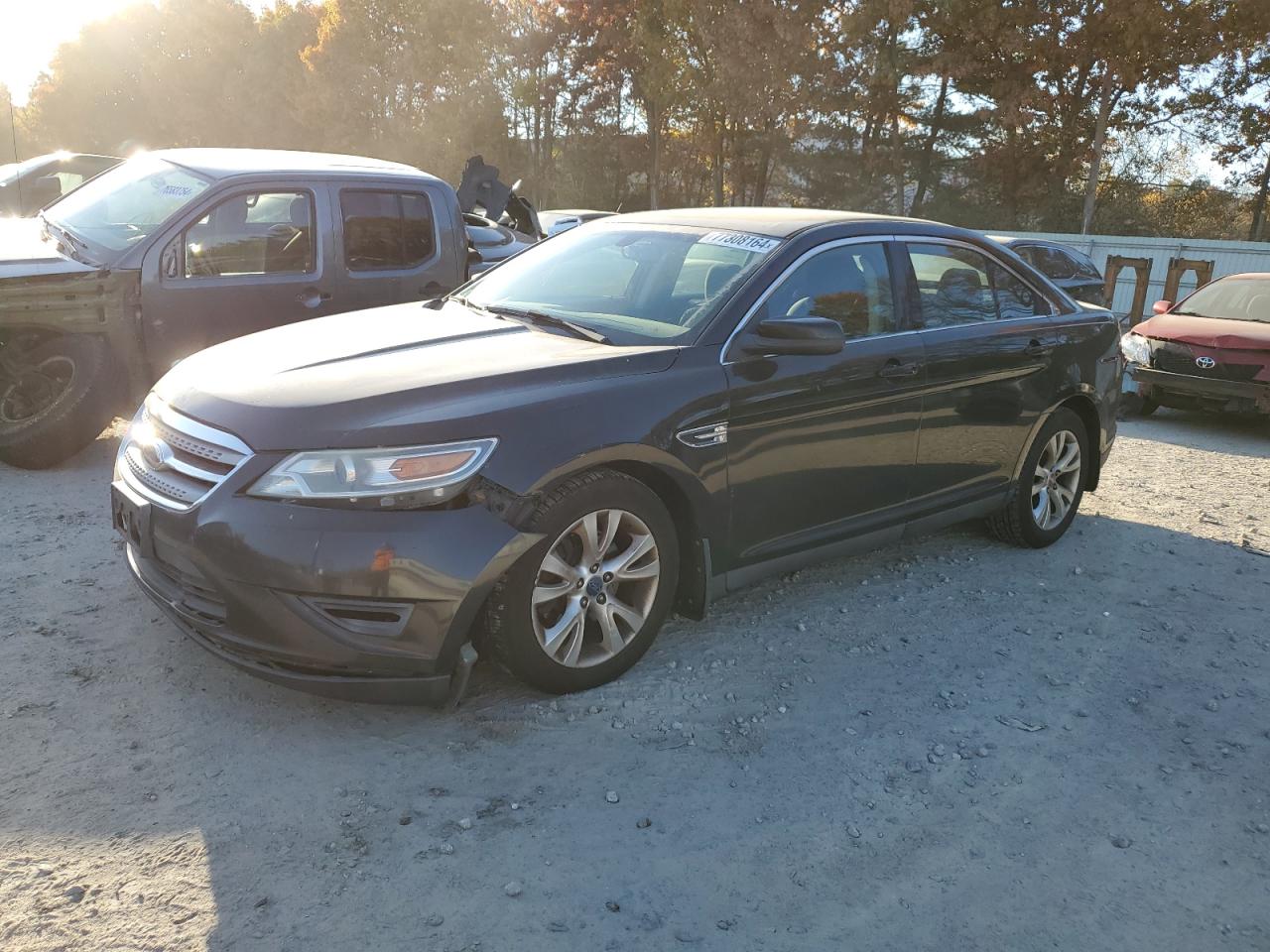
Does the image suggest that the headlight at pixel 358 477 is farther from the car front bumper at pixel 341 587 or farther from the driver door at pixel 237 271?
the driver door at pixel 237 271

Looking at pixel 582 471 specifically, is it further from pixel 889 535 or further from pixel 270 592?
pixel 889 535

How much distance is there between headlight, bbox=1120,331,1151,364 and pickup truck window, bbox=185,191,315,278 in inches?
304

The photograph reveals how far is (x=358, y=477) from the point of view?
3.07m

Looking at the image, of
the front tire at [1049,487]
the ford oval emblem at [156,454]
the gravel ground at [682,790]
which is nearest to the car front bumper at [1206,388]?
the front tire at [1049,487]

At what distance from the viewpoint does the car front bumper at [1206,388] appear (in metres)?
9.02

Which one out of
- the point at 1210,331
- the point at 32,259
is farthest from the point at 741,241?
the point at 1210,331

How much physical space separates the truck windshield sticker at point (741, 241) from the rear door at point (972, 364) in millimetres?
810

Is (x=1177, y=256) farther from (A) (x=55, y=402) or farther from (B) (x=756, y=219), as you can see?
(A) (x=55, y=402)

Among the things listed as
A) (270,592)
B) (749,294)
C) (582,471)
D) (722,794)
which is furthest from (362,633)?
(749,294)

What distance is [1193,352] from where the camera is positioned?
949cm

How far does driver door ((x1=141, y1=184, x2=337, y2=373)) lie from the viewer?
598 cm

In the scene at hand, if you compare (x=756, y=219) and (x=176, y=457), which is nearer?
(x=176, y=457)

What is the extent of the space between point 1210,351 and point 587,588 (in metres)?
8.21

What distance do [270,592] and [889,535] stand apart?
2758mm
